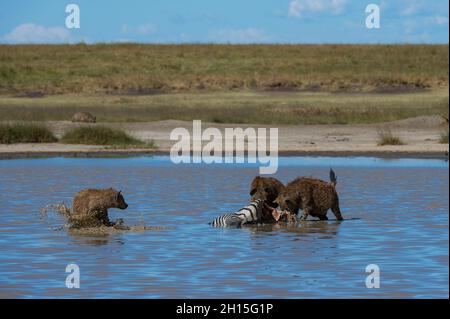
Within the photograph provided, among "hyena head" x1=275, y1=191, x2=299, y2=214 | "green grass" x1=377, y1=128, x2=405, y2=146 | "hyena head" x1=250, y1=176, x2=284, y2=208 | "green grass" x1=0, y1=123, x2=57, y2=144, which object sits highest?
"green grass" x1=0, y1=123, x2=57, y2=144

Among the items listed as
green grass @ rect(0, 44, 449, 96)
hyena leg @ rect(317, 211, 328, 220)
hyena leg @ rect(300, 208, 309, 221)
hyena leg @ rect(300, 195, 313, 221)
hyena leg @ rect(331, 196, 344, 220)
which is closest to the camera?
hyena leg @ rect(300, 195, 313, 221)

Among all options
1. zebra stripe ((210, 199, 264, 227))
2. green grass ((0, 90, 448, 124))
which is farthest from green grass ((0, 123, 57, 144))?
zebra stripe ((210, 199, 264, 227))

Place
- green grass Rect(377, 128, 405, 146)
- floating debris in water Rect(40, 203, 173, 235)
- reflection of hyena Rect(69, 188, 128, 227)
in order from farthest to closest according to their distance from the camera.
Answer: green grass Rect(377, 128, 405, 146) → floating debris in water Rect(40, 203, 173, 235) → reflection of hyena Rect(69, 188, 128, 227)

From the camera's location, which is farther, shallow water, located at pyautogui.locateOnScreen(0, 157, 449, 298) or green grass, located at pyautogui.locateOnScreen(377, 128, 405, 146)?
green grass, located at pyautogui.locateOnScreen(377, 128, 405, 146)

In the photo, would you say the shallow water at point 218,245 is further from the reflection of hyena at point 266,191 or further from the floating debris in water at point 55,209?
the reflection of hyena at point 266,191

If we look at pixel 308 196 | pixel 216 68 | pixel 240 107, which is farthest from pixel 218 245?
pixel 216 68

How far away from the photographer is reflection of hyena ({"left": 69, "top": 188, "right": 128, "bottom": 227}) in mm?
14127

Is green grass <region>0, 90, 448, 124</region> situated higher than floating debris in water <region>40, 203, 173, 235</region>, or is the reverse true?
green grass <region>0, 90, 448, 124</region>

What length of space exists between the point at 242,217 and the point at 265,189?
45 centimetres

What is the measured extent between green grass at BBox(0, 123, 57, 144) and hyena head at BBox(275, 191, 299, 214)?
16369 millimetres

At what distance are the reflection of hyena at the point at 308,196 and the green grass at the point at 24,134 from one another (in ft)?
53.5

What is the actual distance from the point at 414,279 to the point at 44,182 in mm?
11632

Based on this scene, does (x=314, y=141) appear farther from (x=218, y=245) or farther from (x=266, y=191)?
(x=218, y=245)

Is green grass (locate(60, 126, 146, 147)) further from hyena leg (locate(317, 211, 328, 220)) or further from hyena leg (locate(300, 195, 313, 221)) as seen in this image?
hyena leg (locate(300, 195, 313, 221))
